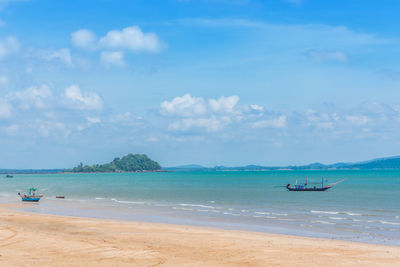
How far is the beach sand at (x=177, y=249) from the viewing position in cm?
2167

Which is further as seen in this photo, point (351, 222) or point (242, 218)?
point (242, 218)

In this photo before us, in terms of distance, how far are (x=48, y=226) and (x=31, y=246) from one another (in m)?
11.8

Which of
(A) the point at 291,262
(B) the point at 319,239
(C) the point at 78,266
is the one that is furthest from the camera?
(B) the point at 319,239

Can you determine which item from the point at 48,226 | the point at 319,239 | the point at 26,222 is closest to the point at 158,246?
the point at 319,239

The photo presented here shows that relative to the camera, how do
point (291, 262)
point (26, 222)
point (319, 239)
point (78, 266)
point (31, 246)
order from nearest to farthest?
point (78, 266), point (291, 262), point (31, 246), point (319, 239), point (26, 222)

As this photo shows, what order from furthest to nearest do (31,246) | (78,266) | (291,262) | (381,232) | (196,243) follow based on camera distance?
(381,232)
(196,243)
(31,246)
(291,262)
(78,266)

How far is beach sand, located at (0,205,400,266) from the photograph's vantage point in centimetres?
2167

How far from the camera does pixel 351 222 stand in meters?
40.8

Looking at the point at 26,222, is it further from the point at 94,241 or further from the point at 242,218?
the point at 242,218

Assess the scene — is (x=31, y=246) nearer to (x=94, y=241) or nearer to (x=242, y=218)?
(x=94, y=241)

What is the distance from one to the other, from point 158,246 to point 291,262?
26.7 ft

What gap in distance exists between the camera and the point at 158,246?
26.1m

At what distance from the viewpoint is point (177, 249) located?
25.4 m

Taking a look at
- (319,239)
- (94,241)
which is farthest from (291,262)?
(94,241)
